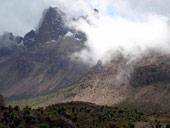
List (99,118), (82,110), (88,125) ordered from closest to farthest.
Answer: (88,125)
(99,118)
(82,110)

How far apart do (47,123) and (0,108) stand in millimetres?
18144

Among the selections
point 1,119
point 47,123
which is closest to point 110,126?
point 47,123

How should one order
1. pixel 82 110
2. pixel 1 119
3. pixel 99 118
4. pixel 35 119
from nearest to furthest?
1. pixel 1 119
2. pixel 35 119
3. pixel 99 118
4. pixel 82 110

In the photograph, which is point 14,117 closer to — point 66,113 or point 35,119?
point 35,119

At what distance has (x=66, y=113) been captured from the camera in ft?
366

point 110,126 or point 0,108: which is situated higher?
point 0,108

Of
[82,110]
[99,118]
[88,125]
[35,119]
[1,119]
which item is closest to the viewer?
[1,119]

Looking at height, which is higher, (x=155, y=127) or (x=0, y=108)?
(x=0, y=108)

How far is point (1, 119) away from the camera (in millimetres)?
89250

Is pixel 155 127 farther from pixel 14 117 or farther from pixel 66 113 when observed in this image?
pixel 14 117

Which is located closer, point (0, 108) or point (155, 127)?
point (0, 108)

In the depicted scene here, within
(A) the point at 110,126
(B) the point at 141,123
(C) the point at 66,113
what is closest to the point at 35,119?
(C) the point at 66,113

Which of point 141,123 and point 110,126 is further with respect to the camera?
point 141,123

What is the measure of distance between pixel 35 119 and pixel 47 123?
4301 mm
